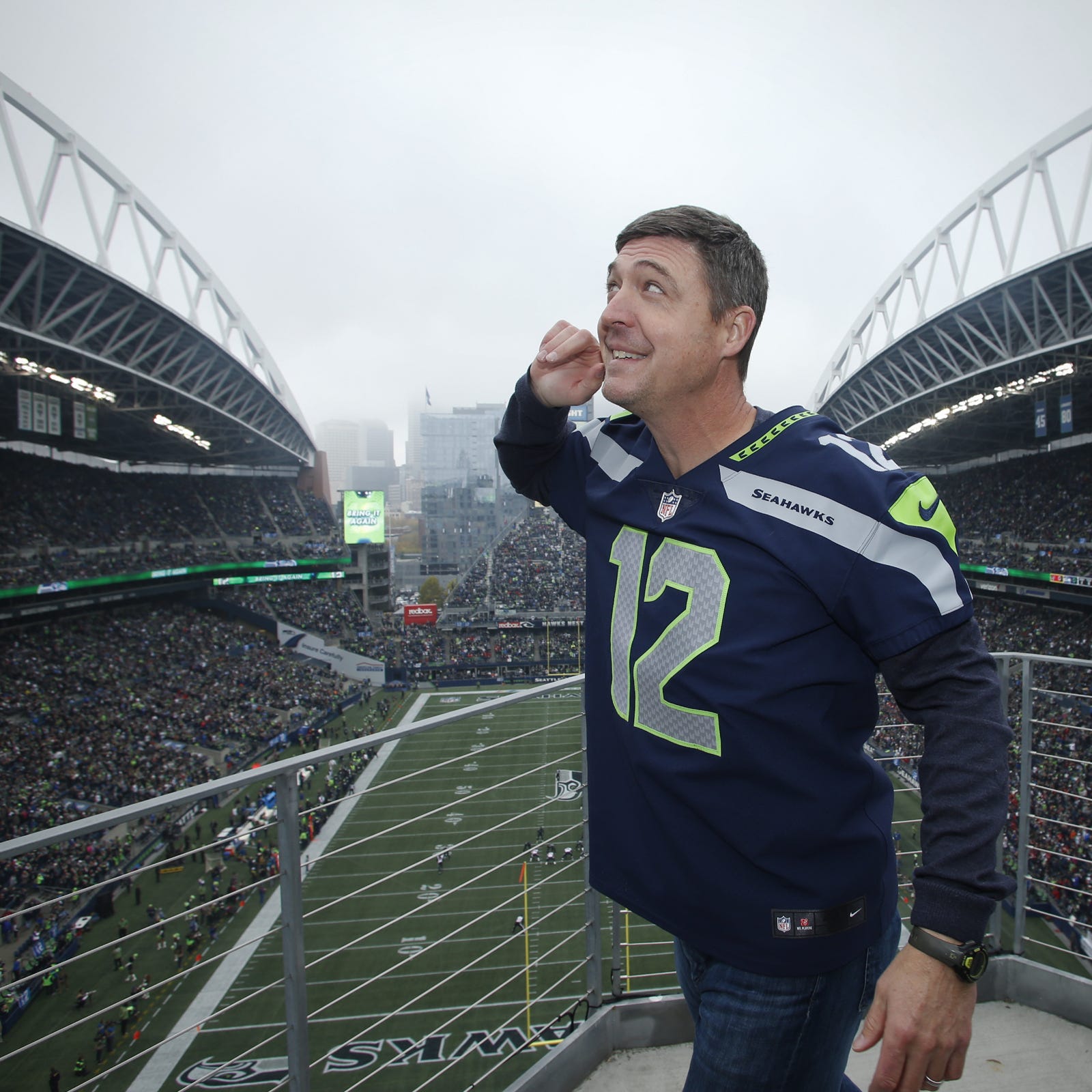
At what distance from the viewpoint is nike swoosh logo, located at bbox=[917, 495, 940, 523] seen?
3.51 feet

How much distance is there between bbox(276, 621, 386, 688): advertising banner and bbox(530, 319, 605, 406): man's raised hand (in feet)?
91.2

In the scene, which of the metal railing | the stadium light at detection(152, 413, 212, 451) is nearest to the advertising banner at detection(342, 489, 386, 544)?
the stadium light at detection(152, 413, 212, 451)

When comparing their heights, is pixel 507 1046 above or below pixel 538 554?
below

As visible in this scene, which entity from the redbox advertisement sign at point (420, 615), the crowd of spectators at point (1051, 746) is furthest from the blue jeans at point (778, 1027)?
the redbox advertisement sign at point (420, 615)

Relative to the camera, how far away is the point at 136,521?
3159 cm

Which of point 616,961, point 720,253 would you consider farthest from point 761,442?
point 616,961

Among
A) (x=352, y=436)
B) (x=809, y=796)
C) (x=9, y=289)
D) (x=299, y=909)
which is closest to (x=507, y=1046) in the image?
(x=299, y=909)

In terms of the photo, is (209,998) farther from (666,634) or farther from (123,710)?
(123,710)

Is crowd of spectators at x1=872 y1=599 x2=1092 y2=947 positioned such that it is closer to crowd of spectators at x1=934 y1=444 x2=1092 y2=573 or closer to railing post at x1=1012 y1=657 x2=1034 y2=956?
railing post at x1=1012 y1=657 x2=1034 y2=956

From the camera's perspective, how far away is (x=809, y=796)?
1.09m

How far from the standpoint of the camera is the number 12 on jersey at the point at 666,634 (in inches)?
44.8

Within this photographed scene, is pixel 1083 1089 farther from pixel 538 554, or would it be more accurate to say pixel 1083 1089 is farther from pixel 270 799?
pixel 538 554

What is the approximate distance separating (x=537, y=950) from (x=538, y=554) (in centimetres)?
3366

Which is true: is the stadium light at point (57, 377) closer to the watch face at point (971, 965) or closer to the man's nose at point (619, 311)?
the man's nose at point (619, 311)
